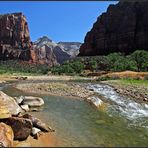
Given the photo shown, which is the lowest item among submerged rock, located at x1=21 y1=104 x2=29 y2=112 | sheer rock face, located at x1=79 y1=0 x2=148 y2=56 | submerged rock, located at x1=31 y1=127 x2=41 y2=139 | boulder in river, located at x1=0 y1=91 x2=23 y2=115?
submerged rock, located at x1=31 y1=127 x2=41 y2=139

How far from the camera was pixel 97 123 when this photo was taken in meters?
19.0

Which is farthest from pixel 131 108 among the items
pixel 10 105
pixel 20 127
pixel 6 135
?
pixel 6 135

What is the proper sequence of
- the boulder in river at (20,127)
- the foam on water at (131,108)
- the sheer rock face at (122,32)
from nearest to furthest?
the boulder in river at (20,127), the foam on water at (131,108), the sheer rock face at (122,32)

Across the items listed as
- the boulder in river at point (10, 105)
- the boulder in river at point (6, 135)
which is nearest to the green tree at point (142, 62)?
the boulder in river at point (10, 105)

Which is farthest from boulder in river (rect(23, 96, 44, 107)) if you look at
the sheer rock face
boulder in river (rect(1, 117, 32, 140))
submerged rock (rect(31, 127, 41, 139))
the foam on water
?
the sheer rock face

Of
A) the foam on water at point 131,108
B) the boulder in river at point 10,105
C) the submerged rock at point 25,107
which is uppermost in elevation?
the boulder in river at point 10,105

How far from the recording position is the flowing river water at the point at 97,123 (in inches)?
609

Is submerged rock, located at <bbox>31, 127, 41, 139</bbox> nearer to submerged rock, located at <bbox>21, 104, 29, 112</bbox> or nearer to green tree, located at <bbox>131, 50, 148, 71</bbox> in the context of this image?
submerged rock, located at <bbox>21, 104, 29, 112</bbox>

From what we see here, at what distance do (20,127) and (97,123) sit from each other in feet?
18.6

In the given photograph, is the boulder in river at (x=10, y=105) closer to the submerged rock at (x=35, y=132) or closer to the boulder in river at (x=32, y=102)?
the submerged rock at (x=35, y=132)

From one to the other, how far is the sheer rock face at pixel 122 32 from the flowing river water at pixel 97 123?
14413 cm

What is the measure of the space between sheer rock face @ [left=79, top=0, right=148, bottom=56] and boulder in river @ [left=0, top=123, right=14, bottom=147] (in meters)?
155

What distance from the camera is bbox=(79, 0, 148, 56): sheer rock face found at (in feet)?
567

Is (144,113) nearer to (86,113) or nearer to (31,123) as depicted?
(86,113)
